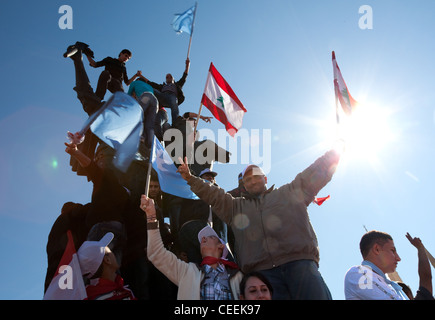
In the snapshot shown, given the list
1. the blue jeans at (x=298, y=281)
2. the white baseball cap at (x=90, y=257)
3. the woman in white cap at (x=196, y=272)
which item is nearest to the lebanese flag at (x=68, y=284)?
the white baseball cap at (x=90, y=257)

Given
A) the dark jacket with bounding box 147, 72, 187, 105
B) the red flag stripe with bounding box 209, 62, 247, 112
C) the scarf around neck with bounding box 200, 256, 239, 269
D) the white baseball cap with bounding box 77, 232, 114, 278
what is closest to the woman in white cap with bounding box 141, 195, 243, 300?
the scarf around neck with bounding box 200, 256, 239, 269

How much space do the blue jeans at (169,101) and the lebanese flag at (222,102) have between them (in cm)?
310

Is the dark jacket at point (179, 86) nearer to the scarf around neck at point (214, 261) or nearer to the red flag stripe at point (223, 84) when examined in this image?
the red flag stripe at point (223, 84)

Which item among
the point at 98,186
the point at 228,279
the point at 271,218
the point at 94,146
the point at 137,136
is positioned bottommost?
the point at 228,279

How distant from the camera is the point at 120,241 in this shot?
568 cm

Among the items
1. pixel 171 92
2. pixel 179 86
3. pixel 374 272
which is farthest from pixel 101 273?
pixel 179 86

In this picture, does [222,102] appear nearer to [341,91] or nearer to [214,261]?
[341,91]

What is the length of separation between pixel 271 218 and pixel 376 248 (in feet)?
5.29

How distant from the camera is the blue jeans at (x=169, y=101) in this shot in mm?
11242

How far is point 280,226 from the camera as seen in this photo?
4453 mm

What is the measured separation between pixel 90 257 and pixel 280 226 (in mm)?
2436
